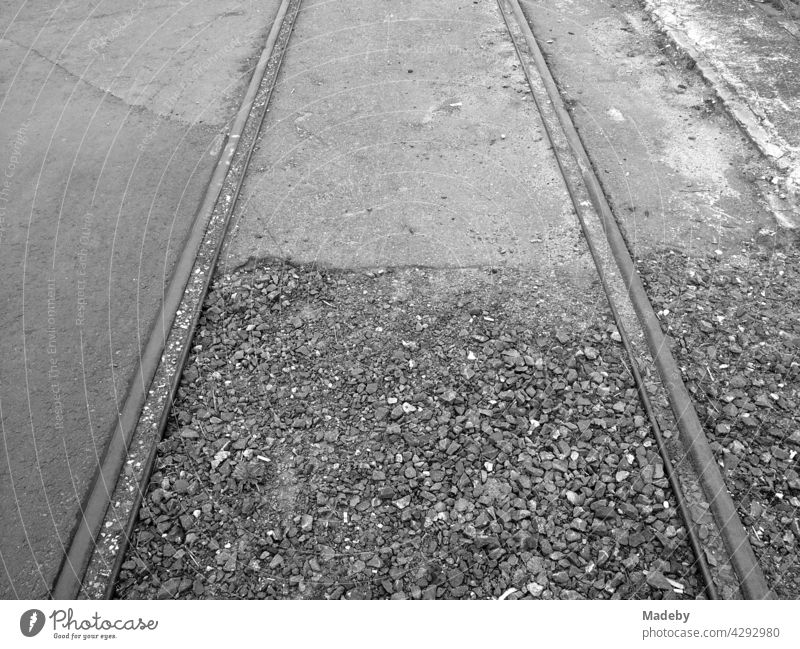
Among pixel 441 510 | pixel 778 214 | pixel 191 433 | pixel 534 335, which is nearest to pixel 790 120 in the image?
pixel 778 214

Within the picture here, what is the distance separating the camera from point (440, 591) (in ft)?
10.3

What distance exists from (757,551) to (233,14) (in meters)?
8.68

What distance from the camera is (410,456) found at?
3686 millimetres

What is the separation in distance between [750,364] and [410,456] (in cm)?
230

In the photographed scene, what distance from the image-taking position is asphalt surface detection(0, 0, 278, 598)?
12.5ft

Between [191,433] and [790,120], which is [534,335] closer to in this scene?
[191,433]

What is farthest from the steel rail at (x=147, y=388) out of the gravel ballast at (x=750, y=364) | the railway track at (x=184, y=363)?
the gravel ballast at (x=750, y=364)

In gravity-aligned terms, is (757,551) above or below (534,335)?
below
